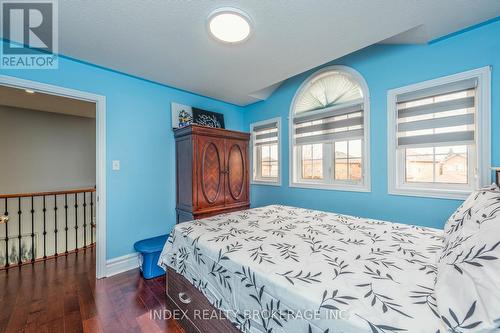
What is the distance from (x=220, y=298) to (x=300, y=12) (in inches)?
81.7

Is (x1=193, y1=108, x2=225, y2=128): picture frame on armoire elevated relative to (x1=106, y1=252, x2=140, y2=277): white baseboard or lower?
elevated

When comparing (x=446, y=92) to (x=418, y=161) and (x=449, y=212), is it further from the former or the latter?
(x=449, y=212)

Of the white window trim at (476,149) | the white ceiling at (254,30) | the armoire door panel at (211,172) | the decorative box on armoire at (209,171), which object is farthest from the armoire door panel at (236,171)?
the white window trim at (476,149)

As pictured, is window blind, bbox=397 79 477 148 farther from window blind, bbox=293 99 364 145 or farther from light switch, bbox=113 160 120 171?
light switch, bbox=113 160 120 171

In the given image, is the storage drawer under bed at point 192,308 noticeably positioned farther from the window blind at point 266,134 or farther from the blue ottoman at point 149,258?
the window blind at point 266,134

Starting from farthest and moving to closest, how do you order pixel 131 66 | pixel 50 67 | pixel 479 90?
pixel 131 66
pixel 50 67
pixel 479 90

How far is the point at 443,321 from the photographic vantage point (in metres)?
0.64

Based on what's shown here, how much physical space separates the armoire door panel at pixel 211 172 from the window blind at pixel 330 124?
1.20 metres

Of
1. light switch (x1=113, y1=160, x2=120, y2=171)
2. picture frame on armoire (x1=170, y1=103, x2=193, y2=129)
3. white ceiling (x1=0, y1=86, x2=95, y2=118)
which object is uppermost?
white ceiling (x1=0, y1=86, x2=95, y2=118)

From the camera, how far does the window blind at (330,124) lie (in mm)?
2586

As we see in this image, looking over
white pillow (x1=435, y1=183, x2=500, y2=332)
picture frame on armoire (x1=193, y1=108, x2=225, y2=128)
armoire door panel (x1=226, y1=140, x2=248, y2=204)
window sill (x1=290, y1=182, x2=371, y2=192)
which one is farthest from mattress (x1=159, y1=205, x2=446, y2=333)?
picture frame on armoire (x1=193, y1=108, x2=225, y2=128)

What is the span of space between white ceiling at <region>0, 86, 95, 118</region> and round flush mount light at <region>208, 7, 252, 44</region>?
2.45m

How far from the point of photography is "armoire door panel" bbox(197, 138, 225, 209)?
2.86 metres

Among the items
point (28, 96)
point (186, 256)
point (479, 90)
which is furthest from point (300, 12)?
point (28, 96)
